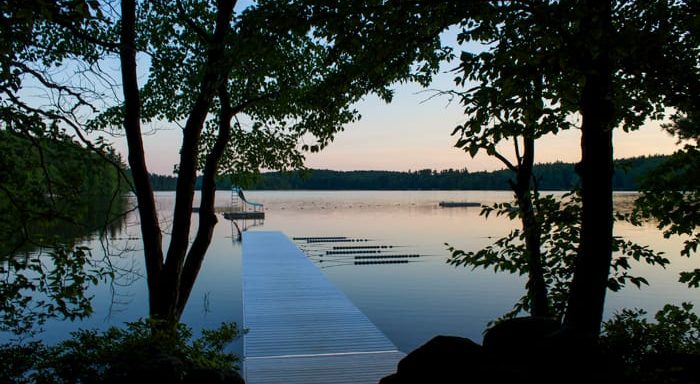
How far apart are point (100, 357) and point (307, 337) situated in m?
5.90

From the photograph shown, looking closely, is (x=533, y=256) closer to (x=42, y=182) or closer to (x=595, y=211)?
(x=595, y=211)

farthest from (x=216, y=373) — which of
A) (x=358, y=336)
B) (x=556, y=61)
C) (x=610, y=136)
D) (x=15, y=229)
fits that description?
(x=358, y=336)

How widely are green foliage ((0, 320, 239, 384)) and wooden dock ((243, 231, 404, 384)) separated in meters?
2.83

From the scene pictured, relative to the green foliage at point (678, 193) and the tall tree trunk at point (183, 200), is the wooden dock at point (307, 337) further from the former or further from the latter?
the green foliage at point (678, 193)

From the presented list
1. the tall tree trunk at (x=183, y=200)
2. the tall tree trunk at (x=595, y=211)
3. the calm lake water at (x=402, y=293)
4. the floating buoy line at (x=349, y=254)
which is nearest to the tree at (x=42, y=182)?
the tall tree trunk at (x=183, y=200)

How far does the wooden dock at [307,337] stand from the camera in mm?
8625

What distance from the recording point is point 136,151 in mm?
6992

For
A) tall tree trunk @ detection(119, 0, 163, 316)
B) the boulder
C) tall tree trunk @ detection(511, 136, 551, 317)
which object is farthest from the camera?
tall tree trunk @ detection(119, 0, 163, 316)

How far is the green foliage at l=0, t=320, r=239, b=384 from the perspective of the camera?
4.97 metres

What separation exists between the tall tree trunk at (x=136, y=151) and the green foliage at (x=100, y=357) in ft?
4.98

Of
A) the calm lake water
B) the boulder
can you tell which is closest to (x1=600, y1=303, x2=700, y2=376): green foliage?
the boulder

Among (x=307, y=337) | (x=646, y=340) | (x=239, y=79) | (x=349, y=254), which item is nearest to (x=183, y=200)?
(x=239, y=79)

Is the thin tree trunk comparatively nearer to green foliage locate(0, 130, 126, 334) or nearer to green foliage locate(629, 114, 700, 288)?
green foliage locate(0, 130, 126, 334)

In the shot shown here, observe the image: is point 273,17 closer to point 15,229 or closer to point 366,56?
point 366,56
